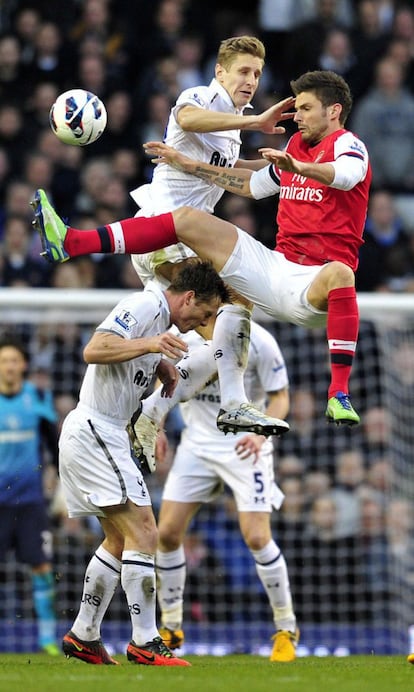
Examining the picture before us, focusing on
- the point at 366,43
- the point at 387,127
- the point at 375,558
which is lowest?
the point at 375,558

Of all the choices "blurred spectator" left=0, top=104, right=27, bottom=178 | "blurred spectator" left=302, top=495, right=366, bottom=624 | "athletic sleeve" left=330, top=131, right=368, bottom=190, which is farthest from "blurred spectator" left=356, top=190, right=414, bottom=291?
"athletic sleeve" left=330, top=131, right=368, bottom=190

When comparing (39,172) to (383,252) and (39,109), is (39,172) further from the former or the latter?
(383,252)

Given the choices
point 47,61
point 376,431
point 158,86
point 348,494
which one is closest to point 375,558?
point 348,494

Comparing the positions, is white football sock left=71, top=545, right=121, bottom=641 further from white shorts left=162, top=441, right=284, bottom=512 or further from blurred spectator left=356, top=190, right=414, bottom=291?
blurred spectator left=356, top=190, right=414, bottom=291

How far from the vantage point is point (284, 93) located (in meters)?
15.0

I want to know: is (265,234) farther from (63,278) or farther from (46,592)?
(46,592)

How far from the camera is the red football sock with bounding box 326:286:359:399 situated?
27.0 ft

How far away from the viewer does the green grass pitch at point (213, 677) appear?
6875mm

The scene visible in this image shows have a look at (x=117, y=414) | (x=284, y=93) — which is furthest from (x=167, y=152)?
(x=284, y=93)

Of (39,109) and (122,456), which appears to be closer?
(122,456)

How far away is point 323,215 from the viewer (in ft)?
27.8

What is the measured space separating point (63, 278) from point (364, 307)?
2.95 metres

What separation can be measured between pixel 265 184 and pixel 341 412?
1.64 meters

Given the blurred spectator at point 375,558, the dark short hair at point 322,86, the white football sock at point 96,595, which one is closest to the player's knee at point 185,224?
the dark short hair at point 322,86
